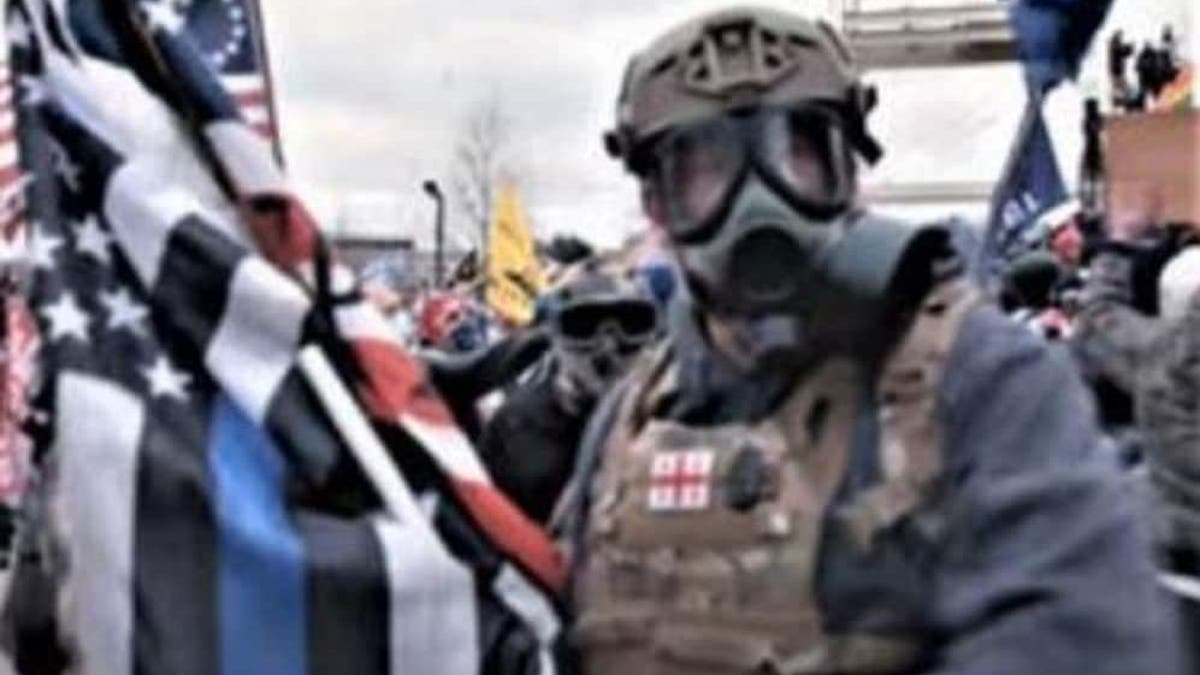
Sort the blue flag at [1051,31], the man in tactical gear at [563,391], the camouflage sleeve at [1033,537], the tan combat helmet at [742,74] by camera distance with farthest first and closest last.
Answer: the blue flag at [1051,31], the man in tactical gear at [563,391], the tan combat helmet at [742,74], the camouflage sleeve at [1033,537]

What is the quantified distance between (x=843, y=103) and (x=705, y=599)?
55 centimetres

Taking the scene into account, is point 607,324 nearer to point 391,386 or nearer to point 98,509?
point 391,386

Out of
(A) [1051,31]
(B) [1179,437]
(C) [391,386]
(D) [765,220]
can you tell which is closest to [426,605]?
(C) [391,386]

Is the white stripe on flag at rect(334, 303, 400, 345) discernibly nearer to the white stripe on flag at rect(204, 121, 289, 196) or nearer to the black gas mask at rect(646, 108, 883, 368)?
the white stripe on flag at rect(204, 121, 289, 196)

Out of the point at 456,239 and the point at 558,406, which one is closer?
the point at 558,406

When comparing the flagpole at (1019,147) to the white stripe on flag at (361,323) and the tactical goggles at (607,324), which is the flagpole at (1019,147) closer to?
the tactical goggles at (607,324)

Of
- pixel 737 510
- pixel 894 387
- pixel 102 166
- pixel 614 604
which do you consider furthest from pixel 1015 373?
Result: pixel 102 166

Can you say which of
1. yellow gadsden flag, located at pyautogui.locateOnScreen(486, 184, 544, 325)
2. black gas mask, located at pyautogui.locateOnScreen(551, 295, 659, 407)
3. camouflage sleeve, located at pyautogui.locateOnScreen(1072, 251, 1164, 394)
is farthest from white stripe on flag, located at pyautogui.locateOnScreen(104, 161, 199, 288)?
yellow gadsden flag, located at pyautogui.locateOnScreen(486, 184, 544, 325)

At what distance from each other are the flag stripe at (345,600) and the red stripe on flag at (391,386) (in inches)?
7.8

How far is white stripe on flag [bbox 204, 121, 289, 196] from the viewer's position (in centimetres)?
352

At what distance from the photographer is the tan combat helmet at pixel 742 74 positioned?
311 cm

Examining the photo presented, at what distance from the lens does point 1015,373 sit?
2.87m

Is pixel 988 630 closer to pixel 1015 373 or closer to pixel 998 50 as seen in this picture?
pixel 1015 373

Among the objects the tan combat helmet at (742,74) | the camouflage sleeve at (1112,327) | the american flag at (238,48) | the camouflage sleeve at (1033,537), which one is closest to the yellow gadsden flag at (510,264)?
the camouflage sleeve at (1112,327)
